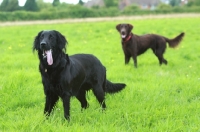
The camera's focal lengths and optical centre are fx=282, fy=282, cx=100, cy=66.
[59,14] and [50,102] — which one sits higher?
[50,102]

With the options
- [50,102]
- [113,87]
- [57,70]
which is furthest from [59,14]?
[57,70]

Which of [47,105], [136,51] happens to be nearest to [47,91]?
[47,105]

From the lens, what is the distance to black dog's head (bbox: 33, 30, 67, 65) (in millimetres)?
3445

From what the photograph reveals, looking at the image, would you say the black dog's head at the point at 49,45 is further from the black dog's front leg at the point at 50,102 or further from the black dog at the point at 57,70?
the black dog's front leg at the point at 50,102

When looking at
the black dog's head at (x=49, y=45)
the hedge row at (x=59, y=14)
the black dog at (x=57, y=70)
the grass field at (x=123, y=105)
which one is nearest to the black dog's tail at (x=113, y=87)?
the grass field at (x=123, y=105)

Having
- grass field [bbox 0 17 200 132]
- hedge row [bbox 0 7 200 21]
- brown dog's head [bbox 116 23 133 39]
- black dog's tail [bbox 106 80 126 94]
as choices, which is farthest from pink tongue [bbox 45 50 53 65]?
hedge row [bbox 0 7 200 21]

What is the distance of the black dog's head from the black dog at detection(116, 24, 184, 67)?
4.47 meters

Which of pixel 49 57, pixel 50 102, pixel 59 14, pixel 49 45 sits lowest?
pixel 59 14

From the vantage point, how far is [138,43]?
8.45m

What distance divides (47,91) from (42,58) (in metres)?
0.43

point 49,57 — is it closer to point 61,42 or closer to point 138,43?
point 61,42

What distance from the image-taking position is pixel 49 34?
3.56m

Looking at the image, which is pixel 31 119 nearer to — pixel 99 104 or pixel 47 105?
pixel 47 105

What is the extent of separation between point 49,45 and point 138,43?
5323 millimetres
